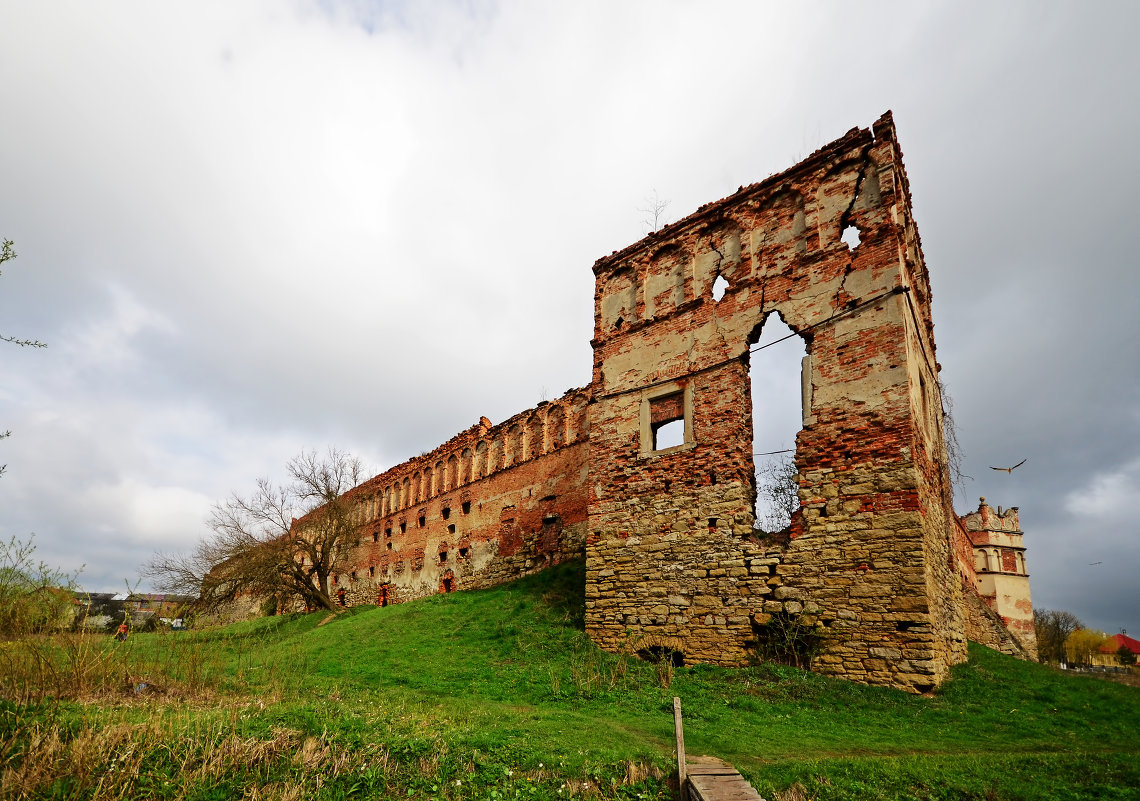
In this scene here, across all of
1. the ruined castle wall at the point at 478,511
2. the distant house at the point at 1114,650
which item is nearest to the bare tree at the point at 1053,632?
the distant house at the point at 1114,650

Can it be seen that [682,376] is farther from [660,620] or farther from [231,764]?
[231,764]

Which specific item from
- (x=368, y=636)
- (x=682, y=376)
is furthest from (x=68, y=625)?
(x=682, y=376)

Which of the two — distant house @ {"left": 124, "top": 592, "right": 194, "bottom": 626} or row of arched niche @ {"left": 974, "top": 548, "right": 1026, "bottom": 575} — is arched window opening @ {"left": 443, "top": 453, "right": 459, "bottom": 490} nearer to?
distant house @ {"left": 124, "top": 592, "right": 194, "bottom": 626}

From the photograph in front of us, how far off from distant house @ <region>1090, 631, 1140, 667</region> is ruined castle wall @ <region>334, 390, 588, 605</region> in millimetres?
51835

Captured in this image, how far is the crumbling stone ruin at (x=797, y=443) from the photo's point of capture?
9.05 m

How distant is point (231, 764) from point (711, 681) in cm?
660

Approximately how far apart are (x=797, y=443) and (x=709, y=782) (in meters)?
6.41

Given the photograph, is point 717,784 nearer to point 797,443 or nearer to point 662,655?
point 662,655

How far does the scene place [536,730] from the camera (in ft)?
22.1

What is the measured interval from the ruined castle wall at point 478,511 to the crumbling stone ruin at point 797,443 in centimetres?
533

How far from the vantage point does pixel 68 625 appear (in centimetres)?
712

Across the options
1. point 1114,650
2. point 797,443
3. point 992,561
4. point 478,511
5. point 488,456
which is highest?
point 488,456

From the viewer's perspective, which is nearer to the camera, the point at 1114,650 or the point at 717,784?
the point at 717,784

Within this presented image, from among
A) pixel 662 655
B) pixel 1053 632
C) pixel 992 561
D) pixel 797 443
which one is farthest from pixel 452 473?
pixel 1053 632
